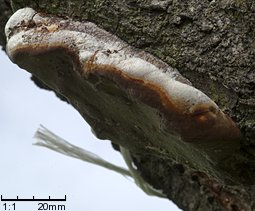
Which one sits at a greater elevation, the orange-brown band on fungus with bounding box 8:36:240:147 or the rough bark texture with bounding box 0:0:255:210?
the rough bark texture with bounding box 0:0:255:210

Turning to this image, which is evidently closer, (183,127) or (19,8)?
(183,127)

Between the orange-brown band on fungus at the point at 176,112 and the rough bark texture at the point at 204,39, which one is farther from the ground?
the rough bark texture at the point at 204,39

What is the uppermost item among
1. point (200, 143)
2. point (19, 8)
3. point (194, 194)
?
point (19, 8)

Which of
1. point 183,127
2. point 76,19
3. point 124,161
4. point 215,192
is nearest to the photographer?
point 183,127

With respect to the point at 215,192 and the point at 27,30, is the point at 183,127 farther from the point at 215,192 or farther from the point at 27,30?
the point at 215,192

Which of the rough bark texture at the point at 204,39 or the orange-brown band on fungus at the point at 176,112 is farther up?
the rough bark texture at the point at 204,39

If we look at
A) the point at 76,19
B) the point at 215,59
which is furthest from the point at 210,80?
the point at 76,19

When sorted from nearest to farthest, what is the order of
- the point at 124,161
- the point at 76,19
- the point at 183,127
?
the point at 183,127, the point at 76,19, the point at 124,161

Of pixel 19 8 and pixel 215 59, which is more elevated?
pixel 19 8
